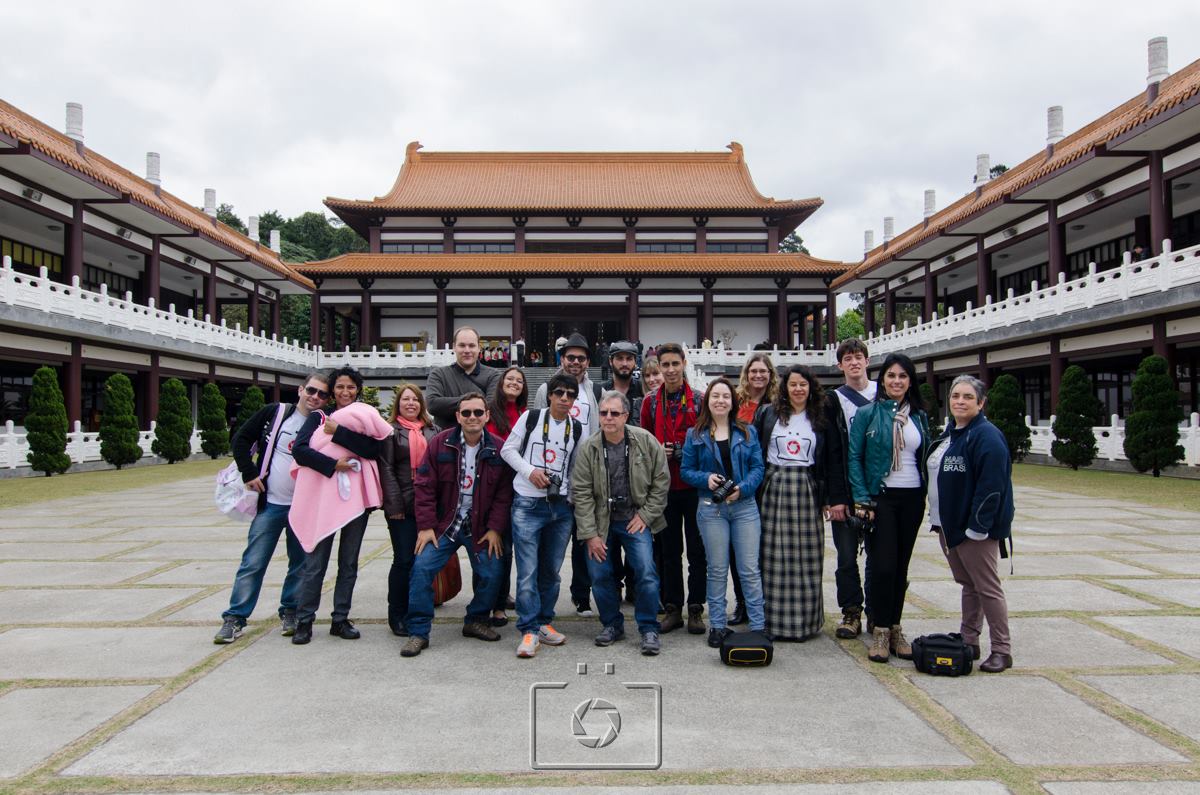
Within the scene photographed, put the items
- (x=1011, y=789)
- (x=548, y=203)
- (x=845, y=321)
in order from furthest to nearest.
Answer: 1. (x=845, y=321)
2. (x=548, y=203)
3. (x=1011, y=789)

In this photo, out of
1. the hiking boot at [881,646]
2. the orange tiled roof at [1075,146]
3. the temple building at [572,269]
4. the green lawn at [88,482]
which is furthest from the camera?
the temple building at [572,269]

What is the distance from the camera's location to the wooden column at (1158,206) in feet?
48.6

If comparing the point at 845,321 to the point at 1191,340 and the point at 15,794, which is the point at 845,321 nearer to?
the point at 1191,340

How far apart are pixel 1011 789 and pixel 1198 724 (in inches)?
47.4

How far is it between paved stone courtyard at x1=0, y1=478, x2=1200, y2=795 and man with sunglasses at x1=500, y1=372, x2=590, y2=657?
0.28 m

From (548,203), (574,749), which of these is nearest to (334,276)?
(548,203)

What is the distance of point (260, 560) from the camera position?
4.41m

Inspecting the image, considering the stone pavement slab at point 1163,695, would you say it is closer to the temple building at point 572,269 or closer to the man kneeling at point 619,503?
the man kneeling at point 619,503

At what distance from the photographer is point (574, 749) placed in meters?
2.86

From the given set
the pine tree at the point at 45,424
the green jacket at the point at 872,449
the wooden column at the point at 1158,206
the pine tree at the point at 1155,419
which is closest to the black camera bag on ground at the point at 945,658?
the green jacket at the point at 872,449

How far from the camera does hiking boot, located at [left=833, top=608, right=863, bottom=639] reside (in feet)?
14.2

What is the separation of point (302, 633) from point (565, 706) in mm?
1841

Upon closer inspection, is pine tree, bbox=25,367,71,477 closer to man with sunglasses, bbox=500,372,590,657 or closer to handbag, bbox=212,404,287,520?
handbag, bbox=212,404,287,520

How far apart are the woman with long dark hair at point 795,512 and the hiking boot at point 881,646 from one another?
1.36ft
